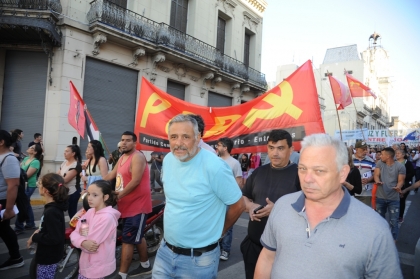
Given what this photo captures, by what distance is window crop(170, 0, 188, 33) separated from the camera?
48.6ft

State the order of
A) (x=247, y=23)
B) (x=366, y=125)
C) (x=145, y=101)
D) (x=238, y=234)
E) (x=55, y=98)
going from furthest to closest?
(x=366, y=125)
(x=247, y=23)
(x=55, y=98)
(x=238, y=234)
(x=145, y=101)

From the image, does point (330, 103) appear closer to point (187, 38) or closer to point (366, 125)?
point (366, 125)

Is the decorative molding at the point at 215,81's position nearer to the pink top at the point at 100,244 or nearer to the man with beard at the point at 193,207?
the pink top at the point at 100,244

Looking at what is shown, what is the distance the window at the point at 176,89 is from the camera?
48.0 ft

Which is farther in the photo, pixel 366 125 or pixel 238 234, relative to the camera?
pixel 366 125

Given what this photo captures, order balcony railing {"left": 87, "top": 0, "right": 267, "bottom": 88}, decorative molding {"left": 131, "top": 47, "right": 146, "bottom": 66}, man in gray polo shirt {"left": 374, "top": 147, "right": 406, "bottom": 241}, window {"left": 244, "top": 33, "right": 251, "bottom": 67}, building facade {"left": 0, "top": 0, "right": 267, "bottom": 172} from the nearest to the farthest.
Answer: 1. man in gray polo shirt {"left": 374, "top": 147, "right": 406, "bottom": 241}
2. building facade {"left": 0, "top": 0, "right": 267, "bottom": 172}
3. balcony railing {"left": 87, "top": 0, "right": 267, "bottom": 88}
4. decorative molding {"left": 131, "top": 47, "right": 146, "bottom": 66}
5. window {"left": 244, "top": 33, "right": 251, "bottom": 67}

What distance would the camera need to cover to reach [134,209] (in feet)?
12.3

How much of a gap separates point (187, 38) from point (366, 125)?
4788 cm

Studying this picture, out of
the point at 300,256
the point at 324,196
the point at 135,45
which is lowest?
the point at 300,256

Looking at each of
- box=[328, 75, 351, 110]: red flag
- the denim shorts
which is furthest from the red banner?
box=[328, 75, 351, 110]: red flag

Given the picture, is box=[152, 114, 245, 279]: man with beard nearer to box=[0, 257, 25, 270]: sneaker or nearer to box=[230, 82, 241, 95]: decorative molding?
box=[0, 257, 25, 270]: sneaker

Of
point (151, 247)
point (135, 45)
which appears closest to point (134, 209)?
point (151, 247)

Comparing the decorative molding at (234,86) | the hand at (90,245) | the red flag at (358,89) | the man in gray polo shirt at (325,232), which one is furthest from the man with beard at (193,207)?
the decorative molding at (234,86)

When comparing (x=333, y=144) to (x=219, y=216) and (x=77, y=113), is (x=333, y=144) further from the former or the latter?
(x=77, y=113)
